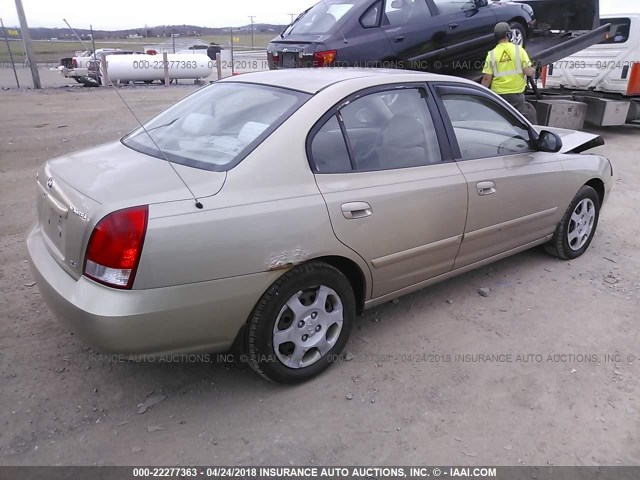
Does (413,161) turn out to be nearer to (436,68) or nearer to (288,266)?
(288,266)

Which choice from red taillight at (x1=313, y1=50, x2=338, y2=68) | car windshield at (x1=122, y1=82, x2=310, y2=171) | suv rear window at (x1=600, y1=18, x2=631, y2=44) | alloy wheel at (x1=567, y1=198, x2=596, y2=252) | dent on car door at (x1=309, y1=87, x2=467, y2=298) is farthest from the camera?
suv rear window at (x1=600, y1=18, x2=631, y2=44)

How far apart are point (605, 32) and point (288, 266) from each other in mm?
8641

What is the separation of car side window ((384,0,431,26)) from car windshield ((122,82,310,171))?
4742mm

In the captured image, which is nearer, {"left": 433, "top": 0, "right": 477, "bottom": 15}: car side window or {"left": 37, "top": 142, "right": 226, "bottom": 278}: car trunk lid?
{"left": 37, "top": 142, "right": 226, "bottom": 278}: car trunk lid

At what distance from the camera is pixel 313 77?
3.25m

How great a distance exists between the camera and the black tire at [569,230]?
4383mm

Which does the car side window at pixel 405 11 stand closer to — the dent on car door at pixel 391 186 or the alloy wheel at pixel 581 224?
the alloy wheel at pixel 581 224

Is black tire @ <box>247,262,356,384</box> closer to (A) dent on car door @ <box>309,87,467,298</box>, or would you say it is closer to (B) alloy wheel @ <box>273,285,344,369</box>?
(B) alloy wheel @ <box>273,285,344,369</box>

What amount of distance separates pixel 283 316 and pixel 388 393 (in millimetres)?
723

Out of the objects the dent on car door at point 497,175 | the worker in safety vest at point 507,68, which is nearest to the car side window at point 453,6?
the worker in safety vest at point 507,68

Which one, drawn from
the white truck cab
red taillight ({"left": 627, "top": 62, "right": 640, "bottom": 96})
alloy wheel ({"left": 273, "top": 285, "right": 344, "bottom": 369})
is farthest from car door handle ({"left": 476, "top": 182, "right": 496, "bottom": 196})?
red taillight ({"left": 627, "top": 62, "right": 640, "bottom": 96})

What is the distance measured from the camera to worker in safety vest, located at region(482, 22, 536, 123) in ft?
24.0

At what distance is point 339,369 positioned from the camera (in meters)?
3.05

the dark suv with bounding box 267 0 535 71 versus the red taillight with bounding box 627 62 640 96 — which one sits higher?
the dark suv with bounding box 267 0 535 71
